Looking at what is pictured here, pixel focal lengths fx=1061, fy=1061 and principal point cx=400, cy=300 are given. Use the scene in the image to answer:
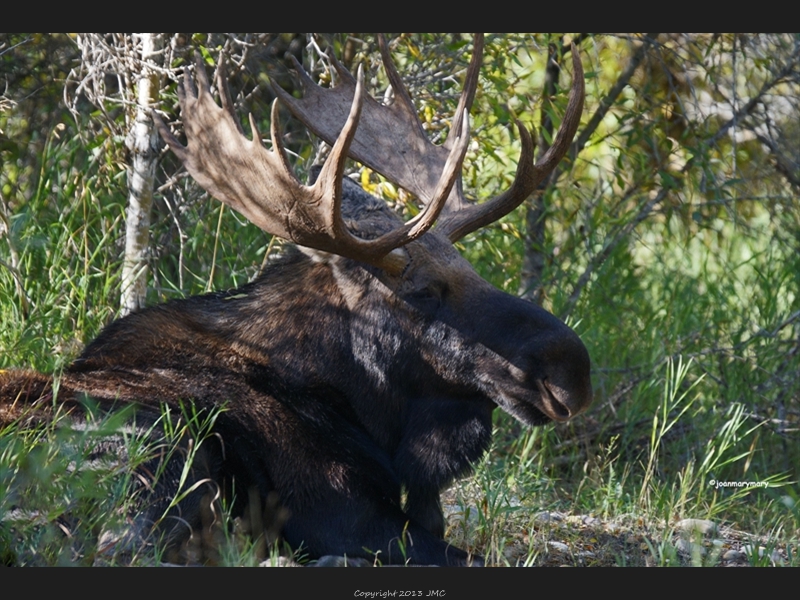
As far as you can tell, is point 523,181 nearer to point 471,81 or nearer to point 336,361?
point 471,81

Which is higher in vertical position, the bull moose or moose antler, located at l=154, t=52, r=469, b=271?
moose antler, located at l=154, t=52, r=469, b=271

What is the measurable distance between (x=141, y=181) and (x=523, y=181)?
2128 mm

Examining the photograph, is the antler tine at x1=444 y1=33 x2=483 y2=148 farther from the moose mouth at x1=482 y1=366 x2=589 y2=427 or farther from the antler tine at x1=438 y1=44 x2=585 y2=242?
the moose mouth at x1=482 y1=366 x2=589 y2=427

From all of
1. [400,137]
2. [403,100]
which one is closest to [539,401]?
[400,137]

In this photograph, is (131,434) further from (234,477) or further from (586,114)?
(586,114)

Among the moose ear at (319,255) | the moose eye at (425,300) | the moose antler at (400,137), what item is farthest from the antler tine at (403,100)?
the moose eye at (425,300)

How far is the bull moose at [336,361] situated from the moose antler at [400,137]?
39 mm

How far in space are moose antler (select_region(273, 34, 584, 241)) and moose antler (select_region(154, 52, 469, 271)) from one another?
60 cm

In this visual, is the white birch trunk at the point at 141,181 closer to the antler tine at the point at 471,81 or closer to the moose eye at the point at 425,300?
the antler tine at the point at 471,81

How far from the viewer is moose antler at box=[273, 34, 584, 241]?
4.83 m

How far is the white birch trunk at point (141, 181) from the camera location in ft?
18.2

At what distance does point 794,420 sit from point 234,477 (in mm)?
3698

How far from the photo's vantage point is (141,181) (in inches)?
220

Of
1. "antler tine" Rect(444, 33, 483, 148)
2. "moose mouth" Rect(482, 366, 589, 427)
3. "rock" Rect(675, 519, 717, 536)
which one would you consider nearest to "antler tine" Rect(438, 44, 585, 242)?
"antler tine" Rect(444, 33, 483, 148)
